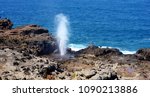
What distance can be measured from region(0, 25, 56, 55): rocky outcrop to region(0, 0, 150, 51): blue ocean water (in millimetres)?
19637

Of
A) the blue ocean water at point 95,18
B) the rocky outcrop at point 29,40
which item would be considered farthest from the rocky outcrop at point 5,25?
the blue ocean water at point 95,18

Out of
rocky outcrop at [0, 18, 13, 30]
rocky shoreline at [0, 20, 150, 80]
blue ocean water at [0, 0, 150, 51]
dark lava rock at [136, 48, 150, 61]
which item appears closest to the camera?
rocky shoreline at [0, 20, 150, 80]

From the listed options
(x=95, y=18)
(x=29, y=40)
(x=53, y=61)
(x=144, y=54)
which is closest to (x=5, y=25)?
(x=29, y=40)

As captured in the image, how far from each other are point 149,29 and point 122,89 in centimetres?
8368

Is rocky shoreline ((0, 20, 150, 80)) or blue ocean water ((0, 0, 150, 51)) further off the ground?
rocky shoreline ((0, 20, 150, 80))

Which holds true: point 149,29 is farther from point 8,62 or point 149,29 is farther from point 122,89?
point 122,89

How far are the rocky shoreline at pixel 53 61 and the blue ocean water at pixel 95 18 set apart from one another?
76.8 ft

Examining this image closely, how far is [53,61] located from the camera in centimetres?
5628

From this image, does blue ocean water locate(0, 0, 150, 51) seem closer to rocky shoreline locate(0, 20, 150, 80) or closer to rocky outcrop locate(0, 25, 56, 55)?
rocky outcrop locate(0, 25, 56, 55)

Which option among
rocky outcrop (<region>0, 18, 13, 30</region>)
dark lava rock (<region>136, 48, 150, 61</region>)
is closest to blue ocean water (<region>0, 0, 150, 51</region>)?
rocky outcrop (<region>0, 18, 13, 30</region>)

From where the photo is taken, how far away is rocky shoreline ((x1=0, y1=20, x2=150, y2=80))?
145 ft

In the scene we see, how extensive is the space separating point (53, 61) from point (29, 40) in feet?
39.6

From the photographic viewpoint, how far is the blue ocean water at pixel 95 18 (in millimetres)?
98312

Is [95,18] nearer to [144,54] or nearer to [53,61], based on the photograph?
[144,54]
